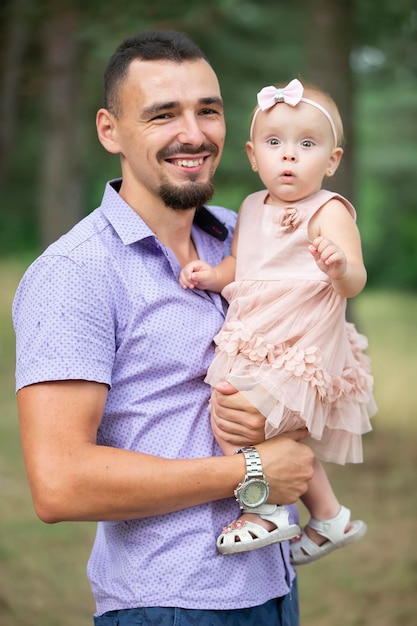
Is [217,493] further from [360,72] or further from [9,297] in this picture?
[360,72]

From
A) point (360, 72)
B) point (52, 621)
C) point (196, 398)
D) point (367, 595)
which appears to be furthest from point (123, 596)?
point (360, 72)

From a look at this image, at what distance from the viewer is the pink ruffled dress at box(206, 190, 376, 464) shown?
239 centimetres

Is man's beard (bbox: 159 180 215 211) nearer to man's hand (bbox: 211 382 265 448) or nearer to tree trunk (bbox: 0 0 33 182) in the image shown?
man's hand (bbox: 211 382 265 448)

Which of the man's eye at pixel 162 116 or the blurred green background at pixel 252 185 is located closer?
the man's eye at pixel 162 116

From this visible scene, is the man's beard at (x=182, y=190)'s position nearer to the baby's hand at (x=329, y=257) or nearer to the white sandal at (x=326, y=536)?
the baby's hand at (x=329, y=257)

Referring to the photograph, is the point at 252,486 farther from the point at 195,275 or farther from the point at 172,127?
the point at 172,127

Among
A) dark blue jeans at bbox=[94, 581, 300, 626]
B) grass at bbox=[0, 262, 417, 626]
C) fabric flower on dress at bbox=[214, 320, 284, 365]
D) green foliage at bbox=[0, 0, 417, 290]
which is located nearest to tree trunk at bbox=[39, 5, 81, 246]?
green foliage at bbox=[0, 0, 417, 290]

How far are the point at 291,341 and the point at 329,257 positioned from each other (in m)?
0.33

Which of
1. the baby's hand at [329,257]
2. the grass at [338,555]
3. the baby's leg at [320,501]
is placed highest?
the baby's hand at [329,257]

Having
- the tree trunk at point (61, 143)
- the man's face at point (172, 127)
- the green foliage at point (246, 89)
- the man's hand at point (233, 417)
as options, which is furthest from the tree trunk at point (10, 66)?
the man's hand at point (233, 417)

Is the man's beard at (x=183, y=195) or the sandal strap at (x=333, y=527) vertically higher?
the man's beard at (x=183, y=195)

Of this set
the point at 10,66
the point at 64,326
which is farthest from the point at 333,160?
the point at 10,66

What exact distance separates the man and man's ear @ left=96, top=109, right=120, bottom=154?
10mm

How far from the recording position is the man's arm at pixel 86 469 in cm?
214
